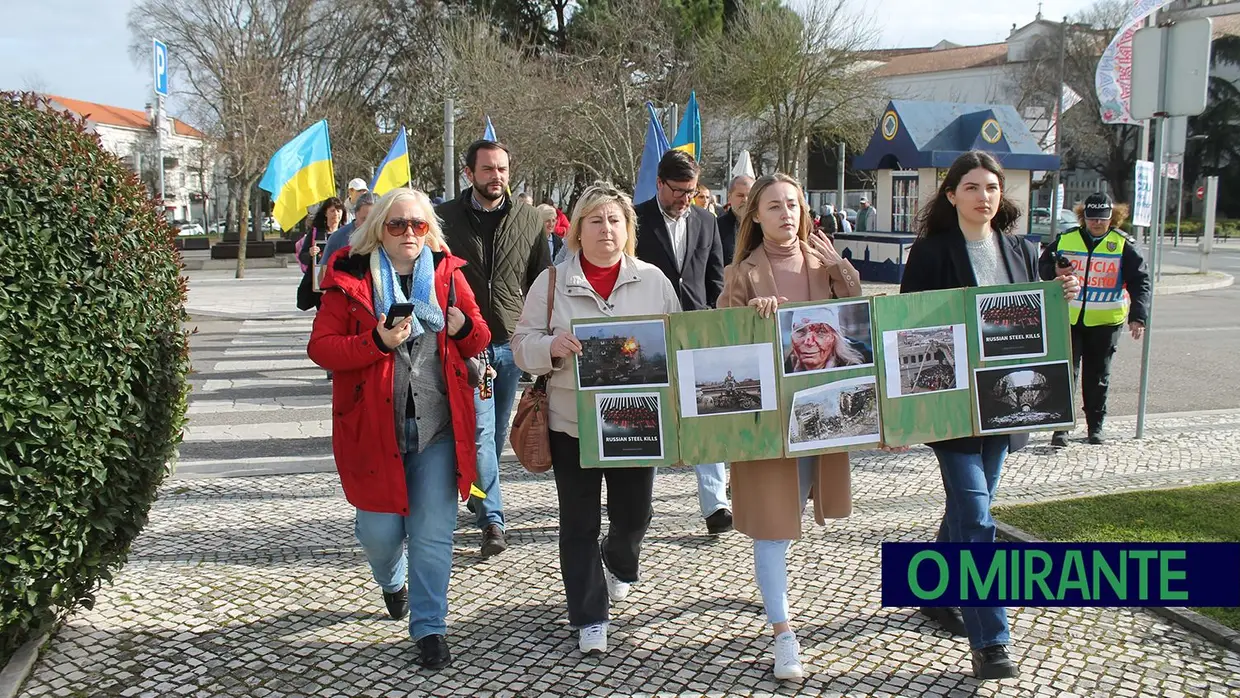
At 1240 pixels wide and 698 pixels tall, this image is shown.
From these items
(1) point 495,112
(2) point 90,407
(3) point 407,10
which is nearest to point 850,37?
(1) point 495,112

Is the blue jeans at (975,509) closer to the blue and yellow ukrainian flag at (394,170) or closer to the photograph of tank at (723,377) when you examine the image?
the photograph of tank at (723,377)

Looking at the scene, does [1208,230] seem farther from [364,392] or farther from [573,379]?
[364,392]

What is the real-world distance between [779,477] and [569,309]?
1.03 metres

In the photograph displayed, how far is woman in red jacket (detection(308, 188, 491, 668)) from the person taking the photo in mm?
3893

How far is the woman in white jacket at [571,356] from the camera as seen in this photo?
4016 millimetres

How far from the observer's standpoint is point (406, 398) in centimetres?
395

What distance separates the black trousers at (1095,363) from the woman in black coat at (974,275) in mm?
→ 4003

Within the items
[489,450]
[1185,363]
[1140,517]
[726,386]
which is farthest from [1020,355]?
[1185,363]

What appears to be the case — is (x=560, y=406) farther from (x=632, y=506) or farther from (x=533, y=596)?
(x=533, y=596)

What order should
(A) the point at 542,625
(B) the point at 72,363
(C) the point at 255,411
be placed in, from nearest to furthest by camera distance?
(B) the point at 72,363 < (A) the point at 542,625 < (C) the point at 255,411

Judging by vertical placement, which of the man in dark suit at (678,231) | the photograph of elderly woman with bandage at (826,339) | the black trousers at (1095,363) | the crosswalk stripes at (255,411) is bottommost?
the crosswalk stripes at (255,411)

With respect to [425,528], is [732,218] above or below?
above

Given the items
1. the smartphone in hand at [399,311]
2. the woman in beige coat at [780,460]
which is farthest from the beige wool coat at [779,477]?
the smartphone in hand at [399,311]

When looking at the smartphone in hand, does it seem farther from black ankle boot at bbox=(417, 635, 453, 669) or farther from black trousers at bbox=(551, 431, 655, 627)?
black ankle boot at bbox=(417, 635, 453, 669)
